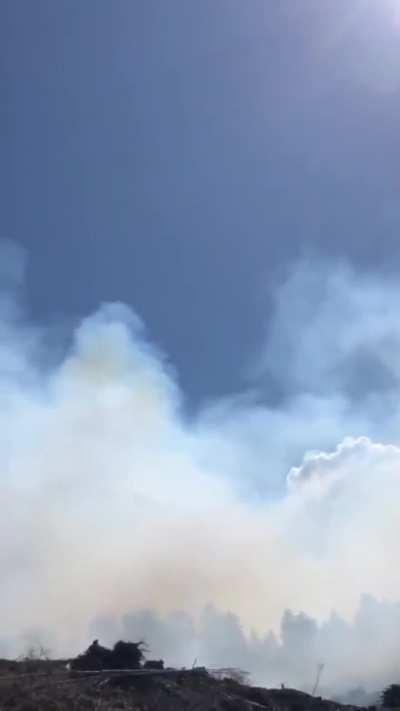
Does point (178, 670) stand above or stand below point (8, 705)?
above

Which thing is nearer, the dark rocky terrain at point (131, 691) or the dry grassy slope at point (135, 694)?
the dry grassy slope at point (135, 694)

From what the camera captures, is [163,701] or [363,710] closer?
[163,701]

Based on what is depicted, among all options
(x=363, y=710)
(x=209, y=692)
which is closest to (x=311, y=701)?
(x=363, y=710)

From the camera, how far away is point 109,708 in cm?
3953

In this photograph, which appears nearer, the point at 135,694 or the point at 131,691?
the point at 135,694

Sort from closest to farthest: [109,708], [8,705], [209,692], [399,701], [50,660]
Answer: [8,705]
[109,708]
[209,692]
[50,660]
[399,701]

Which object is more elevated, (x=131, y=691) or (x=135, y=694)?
(x=131, y=691)

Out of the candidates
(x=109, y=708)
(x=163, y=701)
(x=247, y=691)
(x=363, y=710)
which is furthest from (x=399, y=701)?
(x=109, y=708)

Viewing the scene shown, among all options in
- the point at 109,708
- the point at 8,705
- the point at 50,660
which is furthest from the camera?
the point at 50,660

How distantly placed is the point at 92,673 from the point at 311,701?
15340 millimetres

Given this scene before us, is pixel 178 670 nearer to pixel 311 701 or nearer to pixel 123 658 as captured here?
pixel 123 658

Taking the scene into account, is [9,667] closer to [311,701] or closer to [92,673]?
[92,673]

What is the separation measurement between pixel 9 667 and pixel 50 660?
431cm

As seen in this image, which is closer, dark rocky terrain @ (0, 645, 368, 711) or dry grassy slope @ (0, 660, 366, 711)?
dry grassy slope @ (0, 660, 366, 711)
